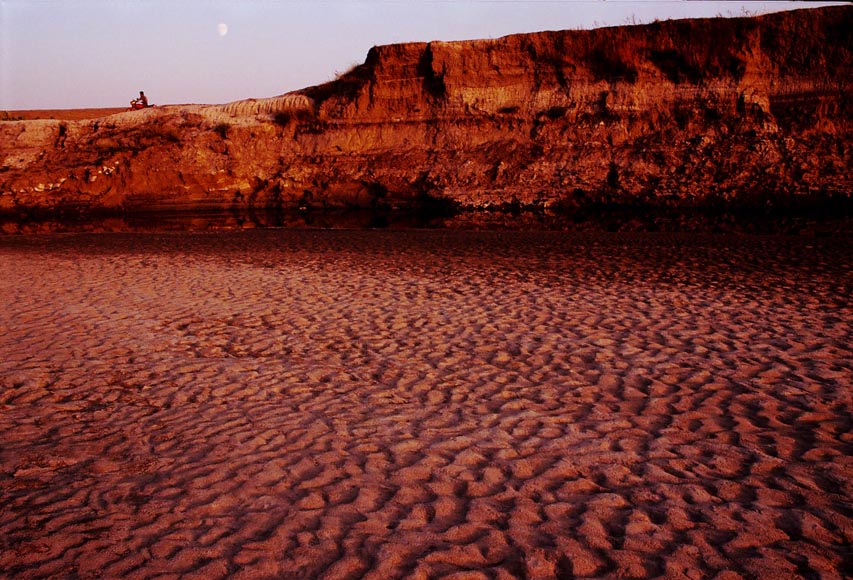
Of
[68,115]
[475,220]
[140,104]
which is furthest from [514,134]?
[68,115]

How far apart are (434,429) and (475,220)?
15.1 m

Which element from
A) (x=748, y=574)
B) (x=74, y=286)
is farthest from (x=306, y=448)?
(x=74, y=286)

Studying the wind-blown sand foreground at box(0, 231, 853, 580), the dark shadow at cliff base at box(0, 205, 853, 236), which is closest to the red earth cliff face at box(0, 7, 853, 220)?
the dark shadow at cliff base at box(0, 205, 853, 236)

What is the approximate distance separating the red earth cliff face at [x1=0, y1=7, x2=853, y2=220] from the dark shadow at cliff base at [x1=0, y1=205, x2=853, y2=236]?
3.93 ft

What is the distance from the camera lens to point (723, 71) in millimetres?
22719

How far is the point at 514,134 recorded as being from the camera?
24641 millimetres

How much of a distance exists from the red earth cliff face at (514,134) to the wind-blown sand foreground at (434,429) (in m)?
12.4

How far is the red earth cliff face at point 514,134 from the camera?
832 inches

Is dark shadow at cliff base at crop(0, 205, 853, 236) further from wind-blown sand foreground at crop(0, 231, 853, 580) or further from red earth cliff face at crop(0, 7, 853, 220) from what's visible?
wind-blown sand foreground at crop(0, 231, 853, 580)

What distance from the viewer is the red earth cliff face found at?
2114cm

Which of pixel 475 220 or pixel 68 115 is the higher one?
pixel 68 115

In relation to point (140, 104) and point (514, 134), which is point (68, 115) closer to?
point (140, 104)

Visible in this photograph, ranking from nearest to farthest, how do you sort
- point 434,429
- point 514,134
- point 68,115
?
point 434,429 → point 514,134 → point 68,115

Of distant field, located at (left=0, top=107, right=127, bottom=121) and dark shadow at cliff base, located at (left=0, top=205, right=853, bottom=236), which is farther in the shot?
distant field, located at (left=0, top=107, right=127, bottom=121)
